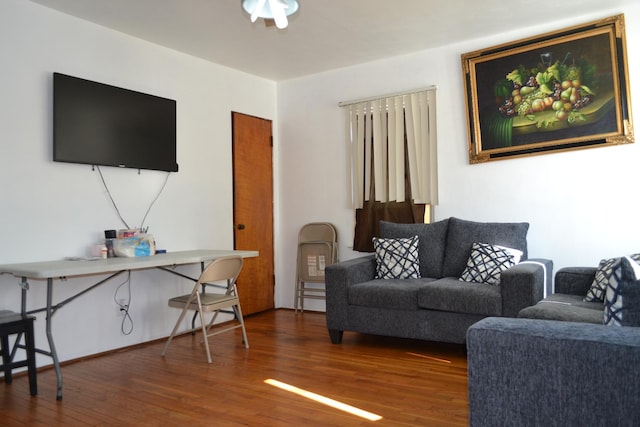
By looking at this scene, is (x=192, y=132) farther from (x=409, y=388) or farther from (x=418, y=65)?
(x=409, y=388)

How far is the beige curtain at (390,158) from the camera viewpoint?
15.4ft

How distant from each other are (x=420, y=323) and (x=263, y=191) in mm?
2561

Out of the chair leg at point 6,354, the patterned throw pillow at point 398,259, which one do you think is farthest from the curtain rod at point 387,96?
the chair leg at point 6,354

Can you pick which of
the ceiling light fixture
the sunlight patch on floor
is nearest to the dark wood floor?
the sunlight patch on floor

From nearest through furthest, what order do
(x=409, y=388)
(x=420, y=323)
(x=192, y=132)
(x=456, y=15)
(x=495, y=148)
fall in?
(x=409, y=388)
(x=420, y=323)
(x=456, y=15)
(x=495, y=148)
(x=192, y=132)

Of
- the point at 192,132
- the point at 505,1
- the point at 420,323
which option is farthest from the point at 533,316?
the point at 192,132

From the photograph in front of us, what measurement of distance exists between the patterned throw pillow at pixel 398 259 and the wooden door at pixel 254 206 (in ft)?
5.31

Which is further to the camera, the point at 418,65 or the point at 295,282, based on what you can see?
the point at 295,282

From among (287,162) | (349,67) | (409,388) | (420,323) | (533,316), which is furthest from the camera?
(287,162)

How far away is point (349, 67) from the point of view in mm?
5227

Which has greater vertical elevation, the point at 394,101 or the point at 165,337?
the point at 394,101

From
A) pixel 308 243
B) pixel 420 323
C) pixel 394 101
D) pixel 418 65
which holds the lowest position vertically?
pixel 420 323

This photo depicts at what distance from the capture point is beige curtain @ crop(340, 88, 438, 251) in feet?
15.4

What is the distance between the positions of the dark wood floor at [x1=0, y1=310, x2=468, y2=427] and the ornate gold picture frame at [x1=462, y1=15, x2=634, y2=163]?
1.89m
